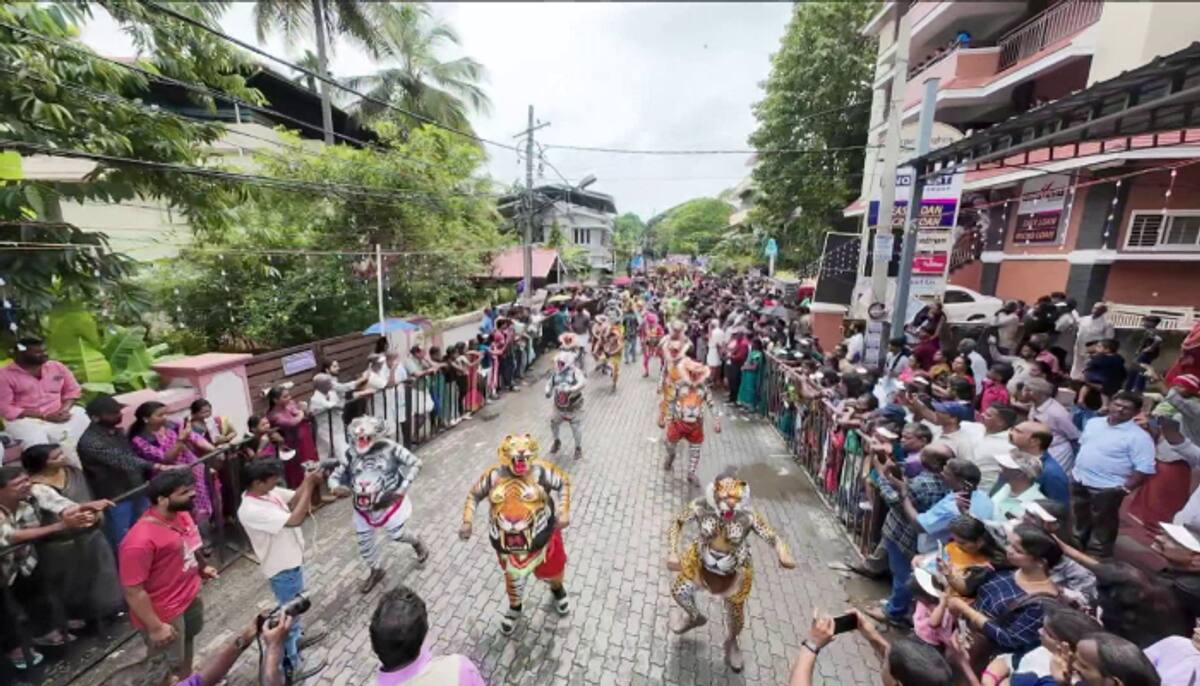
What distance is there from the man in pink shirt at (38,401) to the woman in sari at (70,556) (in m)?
0.69

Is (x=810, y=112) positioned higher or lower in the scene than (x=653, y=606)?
higher

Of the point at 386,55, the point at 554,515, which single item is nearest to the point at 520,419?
the point at 554,515

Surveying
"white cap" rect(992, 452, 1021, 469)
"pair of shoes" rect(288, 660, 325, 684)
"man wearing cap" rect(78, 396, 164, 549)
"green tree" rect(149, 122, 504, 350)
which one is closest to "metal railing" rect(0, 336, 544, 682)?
"man wearing cap" rect(78, 396, 164, 549)

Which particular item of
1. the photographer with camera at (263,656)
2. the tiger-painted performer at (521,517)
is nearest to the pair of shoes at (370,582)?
the tiger-painted performer at (521,517)


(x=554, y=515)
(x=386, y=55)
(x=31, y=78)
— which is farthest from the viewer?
(x=386, y=55)

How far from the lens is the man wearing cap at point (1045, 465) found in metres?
3.49

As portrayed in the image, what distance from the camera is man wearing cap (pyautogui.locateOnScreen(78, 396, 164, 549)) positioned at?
3818 millimetres

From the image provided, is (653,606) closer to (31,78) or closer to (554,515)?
(554,515)

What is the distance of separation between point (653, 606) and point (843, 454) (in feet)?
9.21

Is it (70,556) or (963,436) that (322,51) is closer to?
(70,556)

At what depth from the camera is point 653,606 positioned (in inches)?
163

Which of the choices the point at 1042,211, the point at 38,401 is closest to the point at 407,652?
the point at 38,401

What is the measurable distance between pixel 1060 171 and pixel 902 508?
20.6ft

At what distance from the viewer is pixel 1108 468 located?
165 inches
